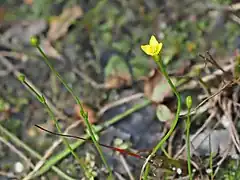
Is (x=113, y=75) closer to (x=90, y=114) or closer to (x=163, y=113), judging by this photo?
(x=90, y=114)

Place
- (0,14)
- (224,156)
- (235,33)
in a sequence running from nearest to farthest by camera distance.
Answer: (224,156), (235,33), (0,14)

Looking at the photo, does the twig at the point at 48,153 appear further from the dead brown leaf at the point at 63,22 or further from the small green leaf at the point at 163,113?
the dead brown leaf at the point at 63,22

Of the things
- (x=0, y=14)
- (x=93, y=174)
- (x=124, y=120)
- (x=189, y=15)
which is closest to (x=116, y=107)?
(x=124, y=120)

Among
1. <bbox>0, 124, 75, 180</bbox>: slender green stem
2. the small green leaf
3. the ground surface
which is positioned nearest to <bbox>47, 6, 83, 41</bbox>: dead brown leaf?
the ground surface

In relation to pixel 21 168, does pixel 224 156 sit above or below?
below

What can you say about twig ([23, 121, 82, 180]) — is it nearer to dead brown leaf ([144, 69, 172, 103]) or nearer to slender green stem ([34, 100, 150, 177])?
slender green stem ([34, 100, 150, 177])

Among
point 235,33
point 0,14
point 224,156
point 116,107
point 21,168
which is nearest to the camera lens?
point 224,156

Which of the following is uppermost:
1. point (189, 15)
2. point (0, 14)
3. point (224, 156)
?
point (0, 14)

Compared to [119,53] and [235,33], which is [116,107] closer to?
[119,53]
